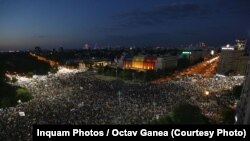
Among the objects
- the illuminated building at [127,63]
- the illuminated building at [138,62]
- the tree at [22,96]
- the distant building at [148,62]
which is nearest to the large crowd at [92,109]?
the tree at [22,96]

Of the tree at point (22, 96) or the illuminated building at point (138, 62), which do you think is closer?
the tree at point (22, 96)

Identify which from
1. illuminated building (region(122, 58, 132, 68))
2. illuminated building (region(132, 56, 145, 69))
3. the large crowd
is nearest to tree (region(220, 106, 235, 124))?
the large crowd

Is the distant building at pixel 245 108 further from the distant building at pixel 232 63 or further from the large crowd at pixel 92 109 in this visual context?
the distant building at pixel 232 63

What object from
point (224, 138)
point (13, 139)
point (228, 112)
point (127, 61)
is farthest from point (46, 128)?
point (127, 61)

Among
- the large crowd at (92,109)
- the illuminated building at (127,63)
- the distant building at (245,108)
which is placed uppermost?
the distant building at (245,108)

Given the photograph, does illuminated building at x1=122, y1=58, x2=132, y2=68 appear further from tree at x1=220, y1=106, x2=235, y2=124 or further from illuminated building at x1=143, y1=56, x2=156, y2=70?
tree at x1=220, y1=106, x2=235, y2=124

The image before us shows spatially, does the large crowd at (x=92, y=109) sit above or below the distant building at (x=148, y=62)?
above

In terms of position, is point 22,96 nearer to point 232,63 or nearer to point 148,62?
point 148,62

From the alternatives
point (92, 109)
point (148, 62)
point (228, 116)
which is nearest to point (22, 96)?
point (92, 109)

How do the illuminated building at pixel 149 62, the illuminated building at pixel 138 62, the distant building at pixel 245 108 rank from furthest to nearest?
the illuminated building at pixel 138 62 → the illuminated building at pixel 149 62 → the distant building at pixel 245 108

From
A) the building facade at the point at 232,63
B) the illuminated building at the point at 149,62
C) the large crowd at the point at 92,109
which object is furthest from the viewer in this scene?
the illuminated building at the point at 149,62
